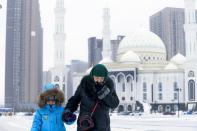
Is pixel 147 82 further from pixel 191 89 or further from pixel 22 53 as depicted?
pixel 22 53

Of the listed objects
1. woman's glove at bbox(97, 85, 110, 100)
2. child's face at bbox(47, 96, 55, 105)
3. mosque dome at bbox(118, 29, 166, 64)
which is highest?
mosque dome at bbox(118, 29, 166, 64)

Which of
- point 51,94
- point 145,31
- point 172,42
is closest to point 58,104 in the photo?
A: point 51,94

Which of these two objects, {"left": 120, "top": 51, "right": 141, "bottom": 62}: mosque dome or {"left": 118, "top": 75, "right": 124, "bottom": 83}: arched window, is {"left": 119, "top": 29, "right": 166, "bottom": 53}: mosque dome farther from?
{"left": 118, "top": 75, "right": 124, "bottom": 83}: arched window

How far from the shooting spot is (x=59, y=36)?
274 feet

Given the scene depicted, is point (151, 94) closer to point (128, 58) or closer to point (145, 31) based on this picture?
point (128, 58)

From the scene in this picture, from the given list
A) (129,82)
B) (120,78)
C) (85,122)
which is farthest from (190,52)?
(85,122)

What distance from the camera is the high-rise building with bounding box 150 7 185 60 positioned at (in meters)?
149

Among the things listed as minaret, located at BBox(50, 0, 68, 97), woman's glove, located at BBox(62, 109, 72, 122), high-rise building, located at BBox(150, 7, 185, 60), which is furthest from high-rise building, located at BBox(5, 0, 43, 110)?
woman's glove, located at BBox(62, 109, 72, 122)

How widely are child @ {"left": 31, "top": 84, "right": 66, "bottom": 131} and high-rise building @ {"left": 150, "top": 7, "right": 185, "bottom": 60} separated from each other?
144679mm

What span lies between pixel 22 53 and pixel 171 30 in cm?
6448

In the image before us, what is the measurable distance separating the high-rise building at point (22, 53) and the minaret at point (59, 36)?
59.5 feet

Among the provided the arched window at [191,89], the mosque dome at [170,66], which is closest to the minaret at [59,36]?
the mosque dome at [170,66]

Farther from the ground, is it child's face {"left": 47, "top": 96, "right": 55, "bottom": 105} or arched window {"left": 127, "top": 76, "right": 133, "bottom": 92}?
child's face {"left": 47, "top": 96, "right": 55, "bottom": 105}

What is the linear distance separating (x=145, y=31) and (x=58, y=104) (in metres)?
88.5
